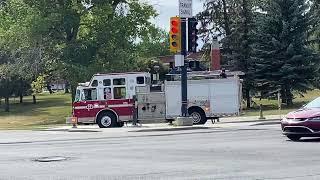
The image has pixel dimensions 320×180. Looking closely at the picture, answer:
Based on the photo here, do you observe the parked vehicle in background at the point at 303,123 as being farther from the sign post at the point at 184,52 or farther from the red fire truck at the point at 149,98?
the red fire truck at the point at 149,98

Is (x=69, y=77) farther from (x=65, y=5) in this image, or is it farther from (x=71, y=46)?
(x=65, y=5)

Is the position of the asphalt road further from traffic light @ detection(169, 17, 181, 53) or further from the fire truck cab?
the fire truck cab

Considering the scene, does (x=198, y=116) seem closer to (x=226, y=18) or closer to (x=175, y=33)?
(x=175, y=33)

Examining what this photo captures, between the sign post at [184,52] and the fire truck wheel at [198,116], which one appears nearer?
the sign post at [184,52]

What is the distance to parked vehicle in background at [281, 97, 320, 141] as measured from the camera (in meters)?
17.2

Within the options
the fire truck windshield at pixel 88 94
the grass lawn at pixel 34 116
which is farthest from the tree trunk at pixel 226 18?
the fire truck windshield at pixel 88 94

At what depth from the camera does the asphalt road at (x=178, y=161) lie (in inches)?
450

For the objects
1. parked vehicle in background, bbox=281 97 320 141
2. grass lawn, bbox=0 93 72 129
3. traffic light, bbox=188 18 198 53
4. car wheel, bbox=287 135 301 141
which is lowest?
grass lawn, bbox=0 93 72 129

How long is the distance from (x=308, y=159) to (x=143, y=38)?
43968mm

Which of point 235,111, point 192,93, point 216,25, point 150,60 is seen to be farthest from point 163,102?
point 150,60

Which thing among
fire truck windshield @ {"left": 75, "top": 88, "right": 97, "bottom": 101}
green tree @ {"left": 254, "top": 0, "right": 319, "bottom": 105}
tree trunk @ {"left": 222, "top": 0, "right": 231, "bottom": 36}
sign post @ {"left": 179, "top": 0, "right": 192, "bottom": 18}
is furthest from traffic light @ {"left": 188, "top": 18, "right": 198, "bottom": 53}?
tree trunk @ {"left": 222, "top": 0, "right": 231, "bottom": 36}

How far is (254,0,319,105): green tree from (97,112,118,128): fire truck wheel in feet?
60.8

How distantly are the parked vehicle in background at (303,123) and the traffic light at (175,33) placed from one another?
35.0ft

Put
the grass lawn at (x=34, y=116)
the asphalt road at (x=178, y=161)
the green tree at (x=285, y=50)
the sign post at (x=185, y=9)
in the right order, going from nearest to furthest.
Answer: the asphalt road at (x=178, y=161), the sign post at (x=185, y=9), the green tree at (x=285, y=50), the grass lawn at (x=34, y=116)
